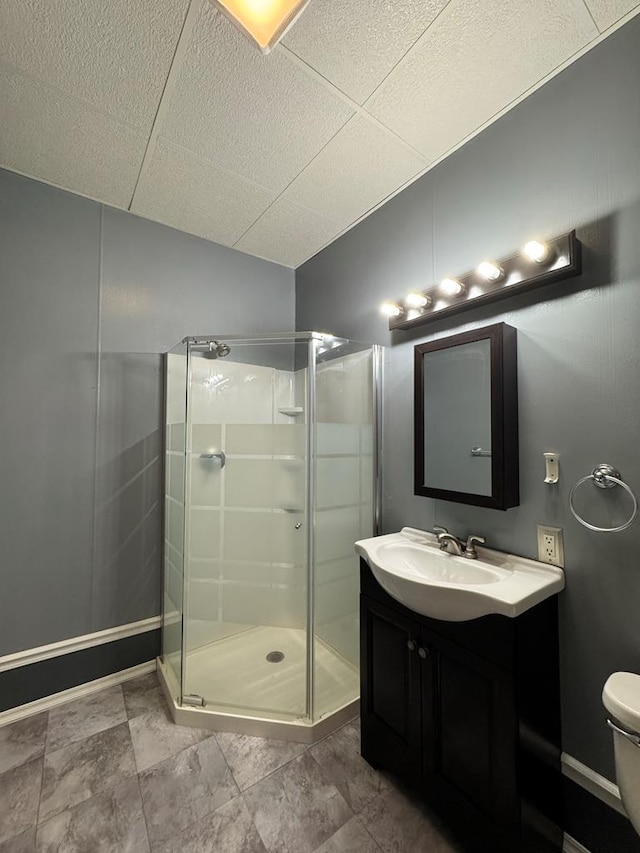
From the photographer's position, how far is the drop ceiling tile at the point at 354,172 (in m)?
1.54

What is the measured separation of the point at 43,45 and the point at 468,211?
65.5 inches

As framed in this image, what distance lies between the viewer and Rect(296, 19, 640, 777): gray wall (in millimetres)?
1105

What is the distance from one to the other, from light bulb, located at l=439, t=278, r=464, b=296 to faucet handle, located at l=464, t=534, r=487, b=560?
1.05 metres

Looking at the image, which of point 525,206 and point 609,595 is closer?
point 609,595

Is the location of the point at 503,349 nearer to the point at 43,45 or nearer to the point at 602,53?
the point at 602,53

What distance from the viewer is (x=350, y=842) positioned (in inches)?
46.9

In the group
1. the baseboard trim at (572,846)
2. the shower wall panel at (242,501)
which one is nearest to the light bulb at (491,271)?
the shower wall panel at (242,501)

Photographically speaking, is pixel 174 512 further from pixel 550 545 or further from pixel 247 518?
pixel 550 545

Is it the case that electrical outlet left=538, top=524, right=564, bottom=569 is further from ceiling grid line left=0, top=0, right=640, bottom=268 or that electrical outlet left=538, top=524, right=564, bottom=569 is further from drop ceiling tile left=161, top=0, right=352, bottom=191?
drop ceiling tile left=161, top=0, right=352, bottom=191

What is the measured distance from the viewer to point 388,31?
3.71 ft

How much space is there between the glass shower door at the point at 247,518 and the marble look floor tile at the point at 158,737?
18cm

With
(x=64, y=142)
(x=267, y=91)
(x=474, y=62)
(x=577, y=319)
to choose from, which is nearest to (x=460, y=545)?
(x=577, y=319)

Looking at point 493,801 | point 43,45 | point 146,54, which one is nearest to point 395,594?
point 493,801

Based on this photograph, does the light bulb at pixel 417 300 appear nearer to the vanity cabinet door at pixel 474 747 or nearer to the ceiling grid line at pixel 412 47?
the ceiling grid line at pixel 412 47
